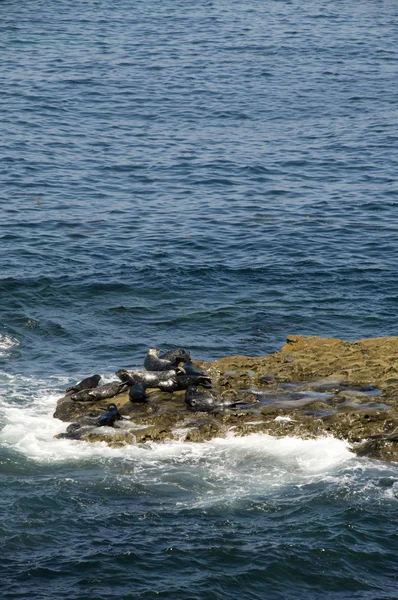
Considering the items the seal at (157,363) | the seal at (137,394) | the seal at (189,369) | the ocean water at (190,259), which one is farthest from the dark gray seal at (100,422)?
the seal at (189,369)

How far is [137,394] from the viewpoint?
83.0ft

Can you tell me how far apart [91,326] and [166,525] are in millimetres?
12143

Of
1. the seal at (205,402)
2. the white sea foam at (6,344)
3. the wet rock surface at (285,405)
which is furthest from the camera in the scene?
the white sea foam at (6,344)

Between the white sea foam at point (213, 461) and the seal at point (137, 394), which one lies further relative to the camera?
the seal at point (137, 394)

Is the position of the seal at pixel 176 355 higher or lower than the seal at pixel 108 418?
lower

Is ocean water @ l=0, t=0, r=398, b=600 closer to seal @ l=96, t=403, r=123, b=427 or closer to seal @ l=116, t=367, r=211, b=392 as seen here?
seal @ l=96, t=403, r=123, b=427

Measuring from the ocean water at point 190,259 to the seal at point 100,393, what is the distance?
2.78 ft

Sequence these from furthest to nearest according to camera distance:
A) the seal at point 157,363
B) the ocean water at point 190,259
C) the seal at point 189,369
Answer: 1. the seal at point 157,363
2. the seal at point 189,369
3. the ocean water at point 190,259

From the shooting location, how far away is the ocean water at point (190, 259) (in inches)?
787

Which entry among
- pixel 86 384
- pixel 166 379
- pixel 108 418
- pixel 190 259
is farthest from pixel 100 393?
pixel 190 259

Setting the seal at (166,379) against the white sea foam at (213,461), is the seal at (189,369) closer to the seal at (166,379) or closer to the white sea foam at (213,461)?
the seal at (166,379)

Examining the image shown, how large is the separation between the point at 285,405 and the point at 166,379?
2.97m

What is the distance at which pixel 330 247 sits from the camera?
38.3 meters

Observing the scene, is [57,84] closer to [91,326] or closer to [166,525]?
[91,326]
